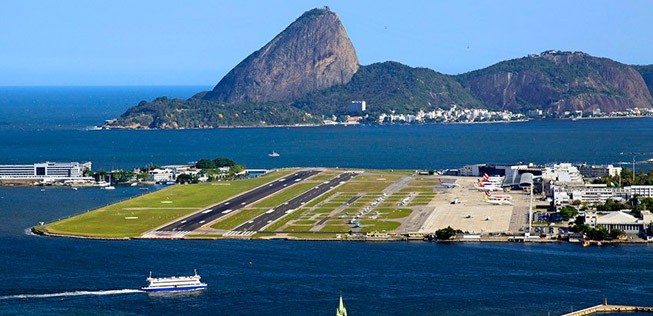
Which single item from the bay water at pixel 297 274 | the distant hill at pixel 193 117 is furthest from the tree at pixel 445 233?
the distant hill at pixel 193 117

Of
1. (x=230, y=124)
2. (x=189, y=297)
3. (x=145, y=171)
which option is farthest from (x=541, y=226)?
(x=230, y=124)

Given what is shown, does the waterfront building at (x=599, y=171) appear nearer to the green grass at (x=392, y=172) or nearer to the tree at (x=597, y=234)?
the green grass at (x=392, y=172)

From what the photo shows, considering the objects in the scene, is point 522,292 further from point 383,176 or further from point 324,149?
point 324,149

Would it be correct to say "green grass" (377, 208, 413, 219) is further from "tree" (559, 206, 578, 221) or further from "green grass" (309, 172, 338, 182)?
"green grass" (309, 172, 338, 182)

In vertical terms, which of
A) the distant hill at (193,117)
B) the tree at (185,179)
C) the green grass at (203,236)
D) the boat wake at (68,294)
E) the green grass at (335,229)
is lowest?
the boat wake at (68,294)

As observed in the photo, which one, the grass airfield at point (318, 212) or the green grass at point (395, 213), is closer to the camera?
the grass airfield at point (318, 212)

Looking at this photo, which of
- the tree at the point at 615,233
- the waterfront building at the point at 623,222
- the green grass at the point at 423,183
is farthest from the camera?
the green grass at the point at 423,183

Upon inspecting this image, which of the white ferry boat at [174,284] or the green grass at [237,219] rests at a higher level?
the green grass at [237,219]
